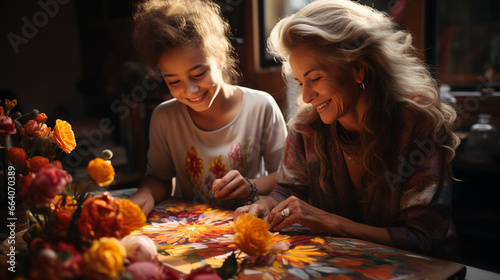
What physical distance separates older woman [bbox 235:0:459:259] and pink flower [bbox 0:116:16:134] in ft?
2.09

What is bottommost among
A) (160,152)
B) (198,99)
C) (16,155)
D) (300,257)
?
(300,257)

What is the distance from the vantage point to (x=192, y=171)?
63.7 inches

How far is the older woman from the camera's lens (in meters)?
1.10

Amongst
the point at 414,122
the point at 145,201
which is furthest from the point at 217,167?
the point at 414,122

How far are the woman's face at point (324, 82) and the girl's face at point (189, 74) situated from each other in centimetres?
35

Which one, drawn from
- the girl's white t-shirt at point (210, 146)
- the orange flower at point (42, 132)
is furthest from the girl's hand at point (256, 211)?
the orange flower at point (42, 132)

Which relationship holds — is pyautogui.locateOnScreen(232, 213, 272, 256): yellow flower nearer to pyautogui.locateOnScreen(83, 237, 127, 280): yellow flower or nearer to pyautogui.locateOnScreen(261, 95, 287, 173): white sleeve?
pyautogui.locateOnScreen(83, 237, 127, 280): yellow flower

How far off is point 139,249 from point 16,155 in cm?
47

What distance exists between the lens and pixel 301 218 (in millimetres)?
1093

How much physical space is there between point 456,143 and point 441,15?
1732 millimetres

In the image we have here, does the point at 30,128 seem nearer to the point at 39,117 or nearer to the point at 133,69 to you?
the point at 39,117

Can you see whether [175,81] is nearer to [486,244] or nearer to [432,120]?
[432,120]

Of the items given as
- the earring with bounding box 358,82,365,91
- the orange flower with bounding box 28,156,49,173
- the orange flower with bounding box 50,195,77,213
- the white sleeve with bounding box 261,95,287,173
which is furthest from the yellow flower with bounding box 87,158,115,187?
the white sleeve with bounding box 261,95,287,173

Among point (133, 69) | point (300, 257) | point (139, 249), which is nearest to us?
point (139, 249)
